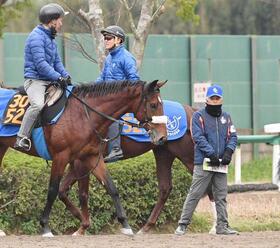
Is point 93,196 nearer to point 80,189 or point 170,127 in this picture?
point 80,189

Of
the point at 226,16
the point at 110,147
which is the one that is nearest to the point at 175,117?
the point at 110,147

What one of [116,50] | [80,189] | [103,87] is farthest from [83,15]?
[80,189]

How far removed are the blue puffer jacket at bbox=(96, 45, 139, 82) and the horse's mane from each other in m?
0.47

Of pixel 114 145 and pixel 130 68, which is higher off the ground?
pixel 130 68

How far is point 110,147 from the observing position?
1245 cm

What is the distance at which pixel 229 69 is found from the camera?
22.7 meters

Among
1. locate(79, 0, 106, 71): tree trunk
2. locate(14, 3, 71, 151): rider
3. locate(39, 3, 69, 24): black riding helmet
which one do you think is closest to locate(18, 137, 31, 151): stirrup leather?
locate(14, 3, 71, 151): rider

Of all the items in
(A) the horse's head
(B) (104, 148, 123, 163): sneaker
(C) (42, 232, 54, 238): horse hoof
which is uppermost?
(A) the horse's head

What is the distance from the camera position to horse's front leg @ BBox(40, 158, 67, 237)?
11.6m

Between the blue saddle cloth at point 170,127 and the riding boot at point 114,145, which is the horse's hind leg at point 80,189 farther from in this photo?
the blue saddle cloth at point 170,127

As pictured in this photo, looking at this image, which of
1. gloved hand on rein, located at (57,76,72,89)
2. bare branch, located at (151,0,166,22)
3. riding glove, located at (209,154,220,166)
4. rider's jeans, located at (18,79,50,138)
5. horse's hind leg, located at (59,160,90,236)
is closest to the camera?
riding glove, located at (209,154,220,166)

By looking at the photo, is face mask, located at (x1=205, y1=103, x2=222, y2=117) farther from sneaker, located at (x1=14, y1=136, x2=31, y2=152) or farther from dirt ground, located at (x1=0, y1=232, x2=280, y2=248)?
sneaker, located at (x1=14, y1=136, x2=31, y2=152)

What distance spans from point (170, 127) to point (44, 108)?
196cm

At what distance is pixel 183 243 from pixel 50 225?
2694 millimetres
